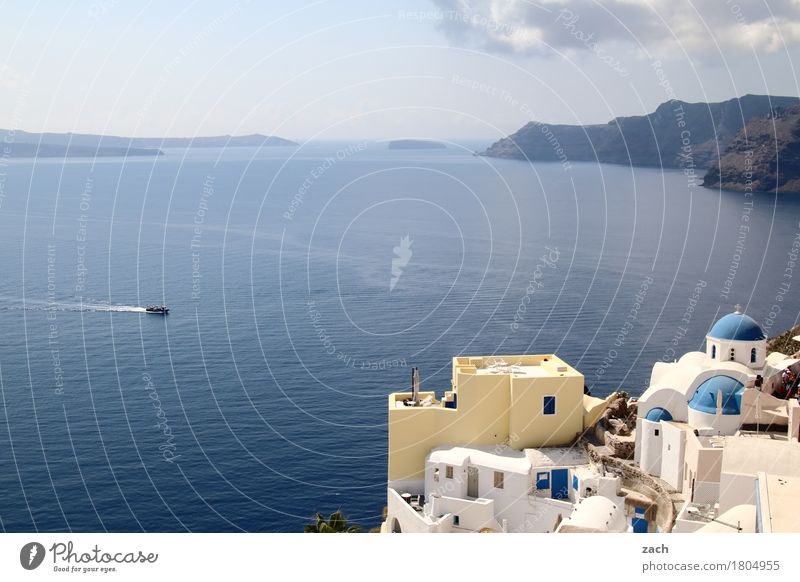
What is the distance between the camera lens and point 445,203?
107688 millimetres

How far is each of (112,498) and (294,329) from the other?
23851mm

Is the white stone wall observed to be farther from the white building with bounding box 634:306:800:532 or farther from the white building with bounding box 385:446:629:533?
the white building with bounding box 385:446:629:533

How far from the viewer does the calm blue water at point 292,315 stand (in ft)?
126

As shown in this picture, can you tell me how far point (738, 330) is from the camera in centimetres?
2867

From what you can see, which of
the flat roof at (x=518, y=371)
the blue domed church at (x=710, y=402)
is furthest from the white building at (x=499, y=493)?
the flat roof at (x=518, y=371)

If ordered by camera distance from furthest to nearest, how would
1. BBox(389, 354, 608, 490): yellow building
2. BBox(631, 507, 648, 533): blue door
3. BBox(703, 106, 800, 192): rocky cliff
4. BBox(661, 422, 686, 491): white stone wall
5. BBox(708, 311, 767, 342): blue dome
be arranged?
BBox(703, 106, 800, 192): rocky cliff < BBox(389, 354, 608, 490): yellow building < BBox(708, 311, 767, 342): blue dome < BBox(661, 422, 686, 491): white stone wall < BBox(631, 507, 648, 533): blue door

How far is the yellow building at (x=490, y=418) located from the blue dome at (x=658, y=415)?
8.10 feet

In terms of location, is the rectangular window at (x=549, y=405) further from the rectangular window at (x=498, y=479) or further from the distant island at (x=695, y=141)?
the distant island at (x=695, y=141)

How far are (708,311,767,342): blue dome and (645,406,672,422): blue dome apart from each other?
10.8ft

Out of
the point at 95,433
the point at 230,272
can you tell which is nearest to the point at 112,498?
the point at 95,433

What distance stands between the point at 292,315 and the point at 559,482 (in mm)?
37356

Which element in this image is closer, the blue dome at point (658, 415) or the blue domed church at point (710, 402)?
the blue domed church at point (710, 402)

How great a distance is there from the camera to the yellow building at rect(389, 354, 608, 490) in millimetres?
29000

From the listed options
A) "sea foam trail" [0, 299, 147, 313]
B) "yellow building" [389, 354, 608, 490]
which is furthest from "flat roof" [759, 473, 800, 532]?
"sea foam trail" [0, 299, 147, 313]
